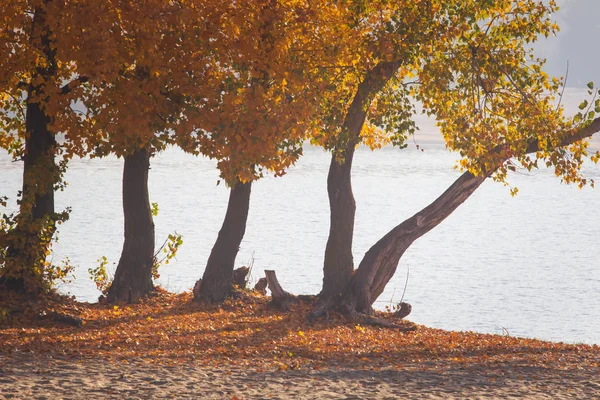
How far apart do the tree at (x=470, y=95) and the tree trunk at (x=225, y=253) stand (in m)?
2.40

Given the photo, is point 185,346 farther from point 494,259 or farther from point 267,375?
point 494,259

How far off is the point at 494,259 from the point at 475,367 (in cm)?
3705

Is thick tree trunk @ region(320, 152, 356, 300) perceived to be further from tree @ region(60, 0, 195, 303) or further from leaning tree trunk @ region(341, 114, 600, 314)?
tree @ region(60, 0, 195, 303)

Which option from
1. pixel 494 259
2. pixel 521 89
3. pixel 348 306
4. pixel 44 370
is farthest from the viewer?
pixel 494 259

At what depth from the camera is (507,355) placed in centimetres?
1261

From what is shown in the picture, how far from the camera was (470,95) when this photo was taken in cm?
1553

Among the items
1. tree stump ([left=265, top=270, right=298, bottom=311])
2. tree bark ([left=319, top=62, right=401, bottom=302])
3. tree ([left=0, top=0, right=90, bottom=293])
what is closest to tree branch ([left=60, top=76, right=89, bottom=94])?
tree ([left=0, top=0, right=90, bottom=293])

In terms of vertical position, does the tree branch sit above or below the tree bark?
above

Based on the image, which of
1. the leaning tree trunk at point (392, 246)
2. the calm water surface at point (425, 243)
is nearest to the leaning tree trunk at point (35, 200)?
the leaning tree trunk at point (392, 246)

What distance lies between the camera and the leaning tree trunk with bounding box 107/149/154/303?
17.7 metres

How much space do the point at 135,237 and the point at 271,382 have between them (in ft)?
28.9

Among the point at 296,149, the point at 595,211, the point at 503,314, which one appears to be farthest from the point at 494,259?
the point at 296,149

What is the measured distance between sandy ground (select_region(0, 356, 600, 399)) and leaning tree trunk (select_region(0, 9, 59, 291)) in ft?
16.7

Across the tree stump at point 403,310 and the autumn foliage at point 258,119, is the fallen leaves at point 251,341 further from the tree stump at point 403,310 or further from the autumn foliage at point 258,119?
the tree stump at point 403,310
